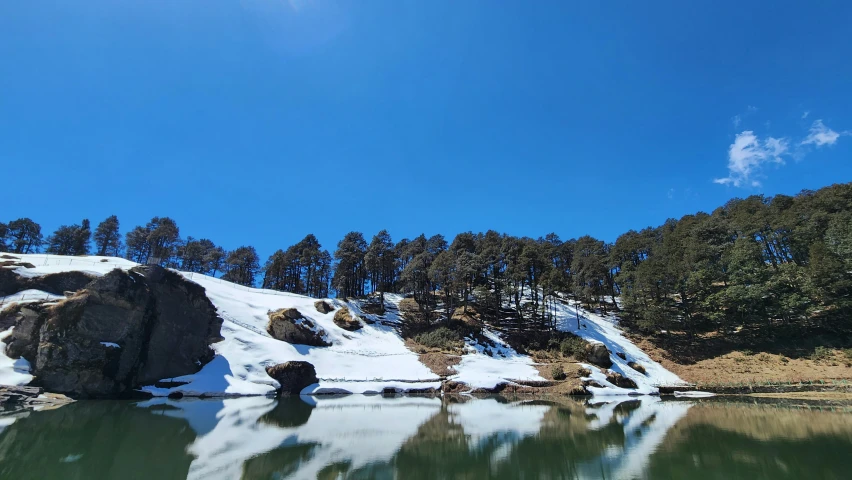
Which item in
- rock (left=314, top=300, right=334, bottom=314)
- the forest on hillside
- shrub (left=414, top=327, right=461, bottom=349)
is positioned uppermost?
the forest on hillside

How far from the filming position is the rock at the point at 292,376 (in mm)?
31969

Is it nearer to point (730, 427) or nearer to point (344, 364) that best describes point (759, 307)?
point (730, 427)

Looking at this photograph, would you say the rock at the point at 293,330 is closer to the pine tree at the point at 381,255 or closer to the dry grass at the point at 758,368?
the pine tree at the point at 381,255

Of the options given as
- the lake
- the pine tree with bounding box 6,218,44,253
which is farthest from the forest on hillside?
the lake

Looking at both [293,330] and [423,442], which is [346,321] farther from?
[423,442]

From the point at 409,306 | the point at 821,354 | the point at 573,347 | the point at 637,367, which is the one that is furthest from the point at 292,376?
the point at 821,354

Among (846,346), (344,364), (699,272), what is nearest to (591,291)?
(699,272)

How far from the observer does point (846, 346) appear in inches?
1364

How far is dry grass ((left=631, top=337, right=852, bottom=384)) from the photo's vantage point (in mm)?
31891

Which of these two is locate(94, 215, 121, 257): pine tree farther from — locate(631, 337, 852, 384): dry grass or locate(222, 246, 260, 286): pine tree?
locate(631, 337, 852, 384): dry grass

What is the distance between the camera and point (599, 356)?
126ft

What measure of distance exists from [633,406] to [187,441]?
26.3m

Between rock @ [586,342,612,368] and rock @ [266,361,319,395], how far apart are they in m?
28.1

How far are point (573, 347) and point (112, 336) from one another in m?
42.1
